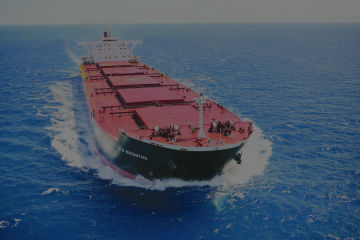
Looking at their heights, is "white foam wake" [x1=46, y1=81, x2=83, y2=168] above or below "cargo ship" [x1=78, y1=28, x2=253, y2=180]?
below

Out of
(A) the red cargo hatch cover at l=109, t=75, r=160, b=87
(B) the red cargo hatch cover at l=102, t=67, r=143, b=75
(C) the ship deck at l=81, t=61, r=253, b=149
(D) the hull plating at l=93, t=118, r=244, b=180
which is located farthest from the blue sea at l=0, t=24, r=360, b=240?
(B) the red cargo hatch cover at l=102, t=67, r=143, b=75

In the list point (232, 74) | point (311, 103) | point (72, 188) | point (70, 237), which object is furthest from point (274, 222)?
point (232, 74)

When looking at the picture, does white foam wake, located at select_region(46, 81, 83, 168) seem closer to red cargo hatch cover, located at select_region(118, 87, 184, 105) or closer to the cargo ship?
the cargo ship

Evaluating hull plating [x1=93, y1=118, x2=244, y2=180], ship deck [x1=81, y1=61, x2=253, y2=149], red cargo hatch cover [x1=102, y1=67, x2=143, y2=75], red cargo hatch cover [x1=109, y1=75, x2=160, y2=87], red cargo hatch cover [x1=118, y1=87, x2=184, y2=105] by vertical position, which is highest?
red cargo hatch cover [x1=102, y1=67, x2=143, y2=75]

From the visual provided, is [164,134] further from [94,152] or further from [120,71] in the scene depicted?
[120,71]

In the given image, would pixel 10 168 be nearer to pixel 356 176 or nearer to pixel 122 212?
pixel 122 212

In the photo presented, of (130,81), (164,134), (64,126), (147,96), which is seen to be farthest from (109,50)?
(164,134)

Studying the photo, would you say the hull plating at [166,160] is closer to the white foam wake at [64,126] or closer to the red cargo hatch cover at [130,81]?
the white foam wake at [64,126]
